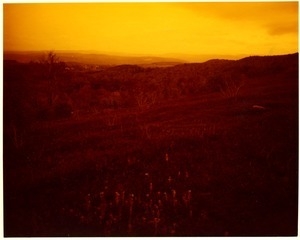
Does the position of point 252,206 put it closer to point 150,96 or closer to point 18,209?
point 150,96

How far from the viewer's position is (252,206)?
7.60 feet

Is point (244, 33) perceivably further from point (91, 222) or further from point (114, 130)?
point (91, 222)

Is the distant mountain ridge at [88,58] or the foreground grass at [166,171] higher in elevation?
the distant mountain ridge at [88,58]

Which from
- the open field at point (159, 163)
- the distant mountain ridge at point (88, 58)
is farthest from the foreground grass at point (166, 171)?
the distant mountain ridge at point (88, 58)

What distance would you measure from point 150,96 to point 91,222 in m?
0.85

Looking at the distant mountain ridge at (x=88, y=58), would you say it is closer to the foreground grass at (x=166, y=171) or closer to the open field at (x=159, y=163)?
the open field at (x=159, y=163)

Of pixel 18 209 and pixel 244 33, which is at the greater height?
pixel 244 33

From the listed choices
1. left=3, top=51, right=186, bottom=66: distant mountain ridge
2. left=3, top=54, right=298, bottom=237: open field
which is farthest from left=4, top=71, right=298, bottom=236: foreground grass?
left=3, top=51, right=186, bottom=66: distant mountain ridge

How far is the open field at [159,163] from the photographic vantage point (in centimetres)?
229

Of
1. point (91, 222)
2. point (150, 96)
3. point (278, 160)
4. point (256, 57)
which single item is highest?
point (256, 57)

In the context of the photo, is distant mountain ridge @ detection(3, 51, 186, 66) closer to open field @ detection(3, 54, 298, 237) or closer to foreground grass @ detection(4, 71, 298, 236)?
open field @ detection(3, 54, 298, 237)

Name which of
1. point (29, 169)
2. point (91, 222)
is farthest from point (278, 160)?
point (29, 169)

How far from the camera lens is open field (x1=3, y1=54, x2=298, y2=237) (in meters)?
2.29

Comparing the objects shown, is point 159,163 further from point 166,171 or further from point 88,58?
point 88,58
